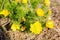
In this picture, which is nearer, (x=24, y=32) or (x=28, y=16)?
(x=28, y=16)

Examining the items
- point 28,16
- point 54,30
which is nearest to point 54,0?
point 54,30

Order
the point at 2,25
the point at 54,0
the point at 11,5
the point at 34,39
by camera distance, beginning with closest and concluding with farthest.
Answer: the point at 11,5
the point at 34,39
the point at 2,25
the point at 54,0

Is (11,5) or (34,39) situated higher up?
(11,5)

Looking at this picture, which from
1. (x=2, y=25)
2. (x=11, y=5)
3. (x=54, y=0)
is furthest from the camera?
(x=54, y=0)

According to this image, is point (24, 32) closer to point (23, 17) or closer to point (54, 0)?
point (23, 17)

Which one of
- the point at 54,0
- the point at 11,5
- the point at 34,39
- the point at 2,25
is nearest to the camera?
the point at 11,5

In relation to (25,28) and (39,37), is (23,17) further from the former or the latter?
(39,37)

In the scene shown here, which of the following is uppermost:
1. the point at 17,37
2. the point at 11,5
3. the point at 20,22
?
the point at 11,5

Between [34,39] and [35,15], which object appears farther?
[34,39]

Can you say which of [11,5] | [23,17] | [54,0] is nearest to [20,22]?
[23,17]
